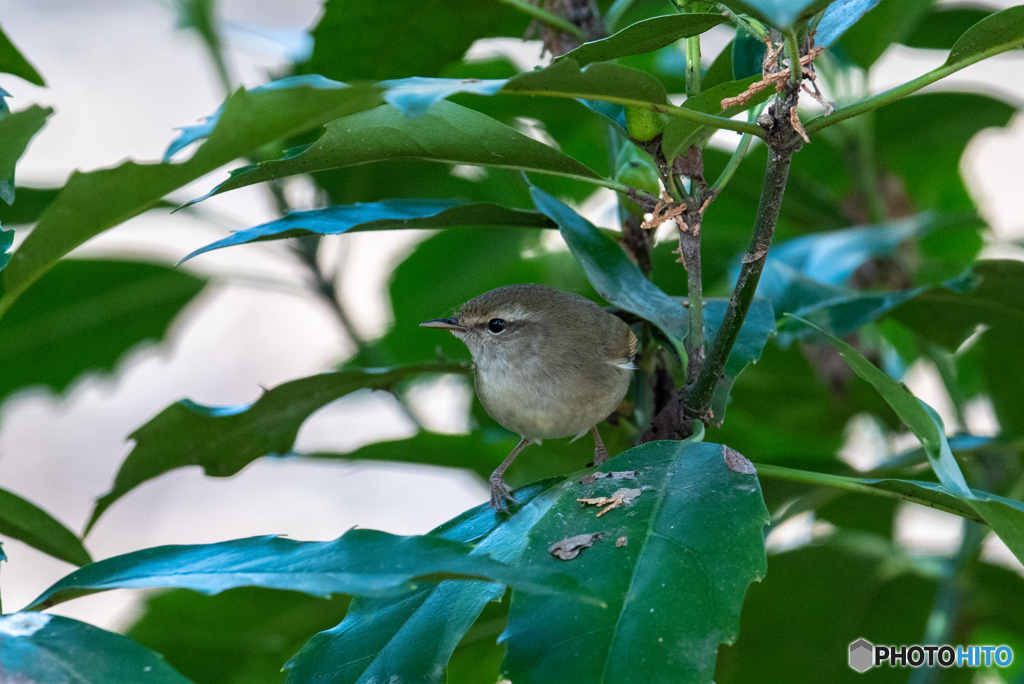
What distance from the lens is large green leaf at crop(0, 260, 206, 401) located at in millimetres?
1968

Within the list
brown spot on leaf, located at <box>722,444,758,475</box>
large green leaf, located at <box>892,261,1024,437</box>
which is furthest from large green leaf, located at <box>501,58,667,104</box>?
large green leaf, located at <box>892,261,1024,437</box>

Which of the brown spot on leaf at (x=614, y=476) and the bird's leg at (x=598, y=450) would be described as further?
the bird's leg at (x=598, y=450)

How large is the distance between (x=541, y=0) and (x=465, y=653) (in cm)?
105

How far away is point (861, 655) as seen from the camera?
5.54ft

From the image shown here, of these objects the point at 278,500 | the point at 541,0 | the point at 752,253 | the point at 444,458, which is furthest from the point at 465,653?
the point at 278,500

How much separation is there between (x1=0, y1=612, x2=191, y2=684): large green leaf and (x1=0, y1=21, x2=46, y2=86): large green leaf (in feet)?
1.94

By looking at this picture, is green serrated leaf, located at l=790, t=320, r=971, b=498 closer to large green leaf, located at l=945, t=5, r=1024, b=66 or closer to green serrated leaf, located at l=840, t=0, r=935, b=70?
large green leaf, located at l=945, t=5, r=1024, b=66

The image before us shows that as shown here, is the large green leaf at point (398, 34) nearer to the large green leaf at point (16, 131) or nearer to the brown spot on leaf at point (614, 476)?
the large green leaf at point (16, 131)

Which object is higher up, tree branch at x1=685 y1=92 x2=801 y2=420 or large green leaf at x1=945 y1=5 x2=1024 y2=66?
large green leaf at x1=945 y1=5 x2=1024 y2=66

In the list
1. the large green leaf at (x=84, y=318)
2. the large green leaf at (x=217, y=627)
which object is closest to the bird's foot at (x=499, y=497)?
the large green leaf at (x=217, y=627)

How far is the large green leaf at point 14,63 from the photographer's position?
97cm

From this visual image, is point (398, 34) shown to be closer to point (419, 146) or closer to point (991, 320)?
point (419, 146)

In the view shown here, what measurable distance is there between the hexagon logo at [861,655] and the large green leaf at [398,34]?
1.28 m

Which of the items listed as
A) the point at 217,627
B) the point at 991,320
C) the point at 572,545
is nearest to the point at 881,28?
the point at 991,320
